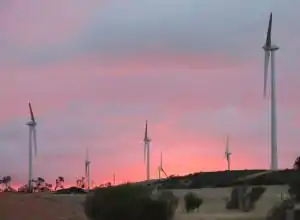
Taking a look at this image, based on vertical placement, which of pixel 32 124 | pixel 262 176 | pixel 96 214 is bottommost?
pixel 96 214

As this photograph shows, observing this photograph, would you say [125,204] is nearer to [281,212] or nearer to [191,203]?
[281,212]

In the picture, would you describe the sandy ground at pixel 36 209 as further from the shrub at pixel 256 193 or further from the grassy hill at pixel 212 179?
the grassy hill at pixel 212 179

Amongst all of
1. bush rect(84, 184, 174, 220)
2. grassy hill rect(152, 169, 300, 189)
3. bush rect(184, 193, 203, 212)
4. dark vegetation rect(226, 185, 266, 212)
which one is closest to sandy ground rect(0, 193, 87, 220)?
bush rect(184, 193, 203, 212)

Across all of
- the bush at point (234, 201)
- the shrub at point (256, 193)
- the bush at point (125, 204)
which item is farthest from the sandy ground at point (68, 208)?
the bush at point (125, 204)

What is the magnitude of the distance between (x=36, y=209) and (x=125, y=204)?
32035 millimetres

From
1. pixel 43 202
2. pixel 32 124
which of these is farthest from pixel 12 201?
pixel 32 124

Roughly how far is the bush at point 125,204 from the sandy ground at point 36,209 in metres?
17.0

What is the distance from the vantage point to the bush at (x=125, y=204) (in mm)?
49562

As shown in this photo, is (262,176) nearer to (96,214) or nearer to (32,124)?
(32,124)

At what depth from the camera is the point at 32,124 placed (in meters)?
128

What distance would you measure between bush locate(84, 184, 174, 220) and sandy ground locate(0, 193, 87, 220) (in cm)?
1697

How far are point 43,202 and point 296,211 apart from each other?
114ft

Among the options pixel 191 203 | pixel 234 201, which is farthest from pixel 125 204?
pixel 234 201

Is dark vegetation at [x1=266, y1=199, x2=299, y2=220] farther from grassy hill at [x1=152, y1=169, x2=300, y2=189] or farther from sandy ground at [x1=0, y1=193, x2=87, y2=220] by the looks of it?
grassy hill at [x1=152, y1=169, x2=300, y2=189]
